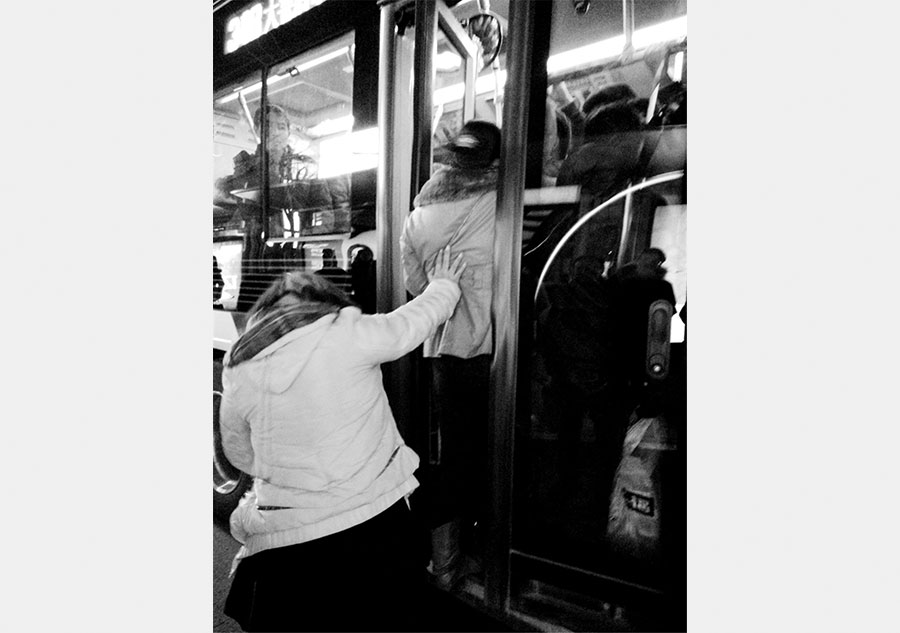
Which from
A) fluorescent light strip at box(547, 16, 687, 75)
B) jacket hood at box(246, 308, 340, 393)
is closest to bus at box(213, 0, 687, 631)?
fluorescent light strip at box(547, 16, 687, 75)

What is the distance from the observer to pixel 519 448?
3.67ft

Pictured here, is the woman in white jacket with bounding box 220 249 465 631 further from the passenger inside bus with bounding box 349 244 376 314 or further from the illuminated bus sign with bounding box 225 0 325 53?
the illuminated bus sign with bounding box 225 0 325 53

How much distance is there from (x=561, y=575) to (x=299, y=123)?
4.13 ft

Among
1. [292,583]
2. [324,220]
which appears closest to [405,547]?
[292,583]

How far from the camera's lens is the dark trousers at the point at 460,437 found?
3.75ft

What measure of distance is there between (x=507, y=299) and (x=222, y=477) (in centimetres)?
92

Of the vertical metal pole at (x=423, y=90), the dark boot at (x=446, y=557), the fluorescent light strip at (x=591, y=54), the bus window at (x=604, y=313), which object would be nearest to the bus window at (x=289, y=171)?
the vertical metal pole at (x=423, y=90)

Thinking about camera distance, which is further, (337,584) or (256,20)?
(256,20)

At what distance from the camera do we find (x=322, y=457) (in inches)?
42.6

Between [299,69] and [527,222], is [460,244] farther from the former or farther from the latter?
[299,69]

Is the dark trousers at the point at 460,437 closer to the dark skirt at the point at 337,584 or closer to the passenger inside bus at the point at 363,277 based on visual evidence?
the dark skirt at the point at 337,584

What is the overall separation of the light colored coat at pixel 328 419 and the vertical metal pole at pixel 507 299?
13 cm

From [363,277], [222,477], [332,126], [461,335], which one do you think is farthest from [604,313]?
[222,477]

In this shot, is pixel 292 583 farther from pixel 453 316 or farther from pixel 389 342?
pixel 453 316
